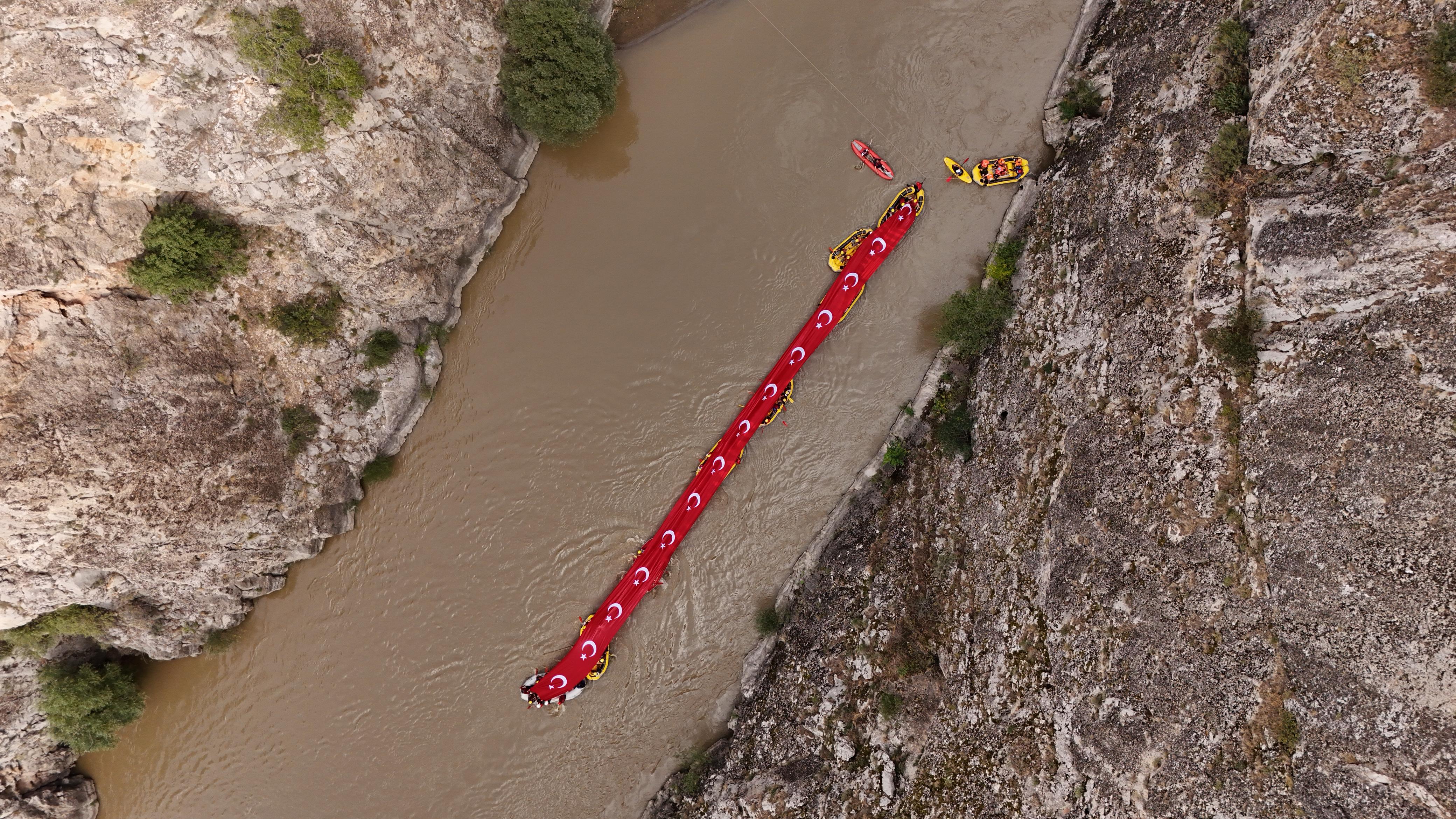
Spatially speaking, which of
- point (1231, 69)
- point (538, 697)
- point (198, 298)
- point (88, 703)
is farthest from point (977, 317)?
point (88, 703)

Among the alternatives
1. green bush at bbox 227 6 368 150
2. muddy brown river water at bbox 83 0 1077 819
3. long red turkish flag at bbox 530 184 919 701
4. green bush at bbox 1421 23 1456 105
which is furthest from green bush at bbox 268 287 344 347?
green bush at bbox 1421 23 1456 105

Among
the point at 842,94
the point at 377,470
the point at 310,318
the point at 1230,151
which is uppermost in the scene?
the point at 310,318

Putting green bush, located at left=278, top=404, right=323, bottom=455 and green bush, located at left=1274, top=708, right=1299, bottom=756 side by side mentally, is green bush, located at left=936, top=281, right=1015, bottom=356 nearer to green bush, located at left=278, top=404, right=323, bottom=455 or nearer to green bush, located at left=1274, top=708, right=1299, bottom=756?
green bush, located at left=1274, top=708, right=1299, bottom=756

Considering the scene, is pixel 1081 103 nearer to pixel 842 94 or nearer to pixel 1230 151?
pixel 1230 151

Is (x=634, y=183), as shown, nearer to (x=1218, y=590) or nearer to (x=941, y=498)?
(x=941, y=498)

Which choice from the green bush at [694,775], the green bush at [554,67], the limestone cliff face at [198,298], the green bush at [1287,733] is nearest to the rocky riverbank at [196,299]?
the limestone cliff face at [198,298]
